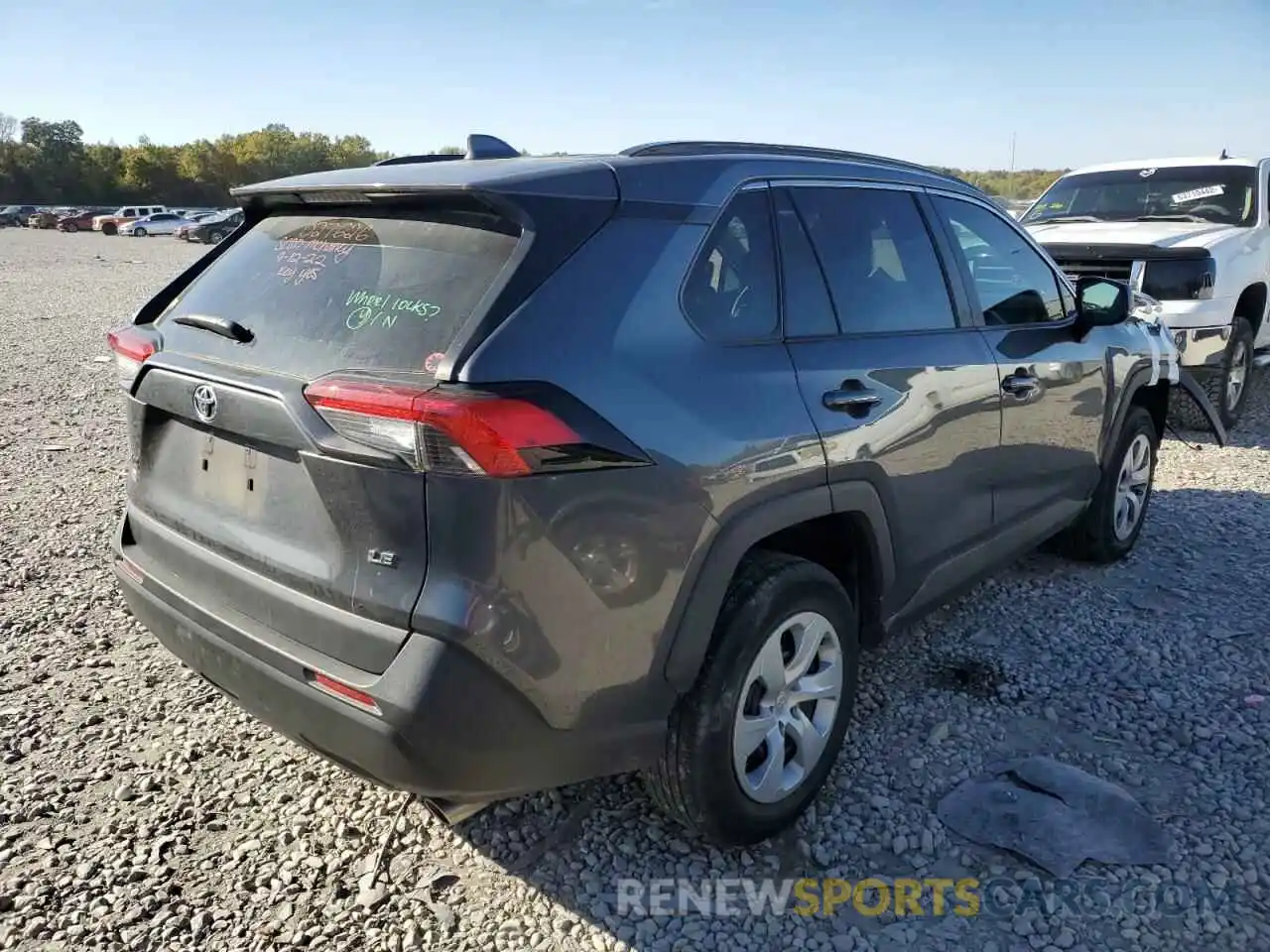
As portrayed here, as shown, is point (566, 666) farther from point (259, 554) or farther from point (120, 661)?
point (120, 661)

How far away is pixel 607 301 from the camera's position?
7.29ft

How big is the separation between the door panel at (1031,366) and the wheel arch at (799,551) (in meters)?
0.87

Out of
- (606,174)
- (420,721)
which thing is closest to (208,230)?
(606,174)

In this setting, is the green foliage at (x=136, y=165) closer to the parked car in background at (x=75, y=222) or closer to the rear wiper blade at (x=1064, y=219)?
the parked car in background at (x=75, y=222)

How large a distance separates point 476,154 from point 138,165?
89714 mm

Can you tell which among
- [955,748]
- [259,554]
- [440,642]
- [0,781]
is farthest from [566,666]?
[0,781]

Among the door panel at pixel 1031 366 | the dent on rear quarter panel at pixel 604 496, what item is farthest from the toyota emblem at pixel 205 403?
the door panel at pixel 1031 366

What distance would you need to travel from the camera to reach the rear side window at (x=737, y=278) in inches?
97.0

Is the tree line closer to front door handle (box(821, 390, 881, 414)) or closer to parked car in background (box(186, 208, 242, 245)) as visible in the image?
parked car in background (box(186, 208, 242, 245))

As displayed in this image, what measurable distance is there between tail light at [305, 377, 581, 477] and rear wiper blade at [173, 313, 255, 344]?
0.60 m

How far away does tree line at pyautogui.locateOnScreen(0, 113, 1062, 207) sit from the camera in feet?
257

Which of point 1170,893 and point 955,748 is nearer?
point 1170,893

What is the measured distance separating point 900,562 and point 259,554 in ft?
6.16

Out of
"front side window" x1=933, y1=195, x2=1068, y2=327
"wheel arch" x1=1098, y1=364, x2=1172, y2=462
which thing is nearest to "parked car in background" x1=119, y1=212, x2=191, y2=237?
"wheel arch" x1=1098, y1=364, x2=1172, y2=462
